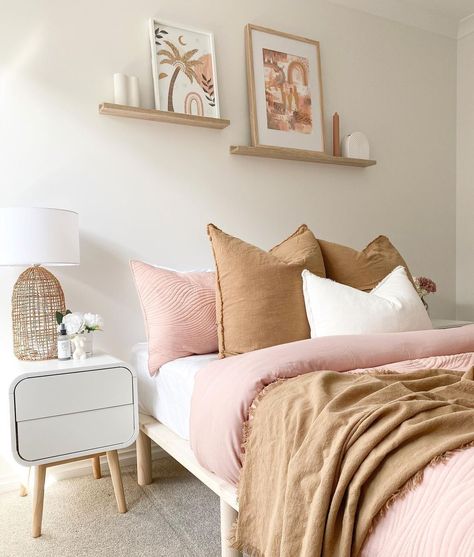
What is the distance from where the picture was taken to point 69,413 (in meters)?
1.81

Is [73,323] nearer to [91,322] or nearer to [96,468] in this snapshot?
[91,322]

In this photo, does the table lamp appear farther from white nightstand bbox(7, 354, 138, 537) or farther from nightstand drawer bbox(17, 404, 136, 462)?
nightstand drawer bbox(17, 404, 136, 462)

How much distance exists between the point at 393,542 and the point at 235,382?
2.11ft

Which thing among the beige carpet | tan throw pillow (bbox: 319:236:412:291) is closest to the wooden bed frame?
the beige carpet

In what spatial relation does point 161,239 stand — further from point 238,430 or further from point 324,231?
point 238,430

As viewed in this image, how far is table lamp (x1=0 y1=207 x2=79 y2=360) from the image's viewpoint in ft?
6.30

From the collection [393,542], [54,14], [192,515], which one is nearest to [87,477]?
[192,515]

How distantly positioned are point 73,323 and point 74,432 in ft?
1.43

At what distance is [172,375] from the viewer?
191 centimetres

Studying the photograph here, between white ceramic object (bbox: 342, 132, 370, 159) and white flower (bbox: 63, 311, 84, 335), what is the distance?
194 cm

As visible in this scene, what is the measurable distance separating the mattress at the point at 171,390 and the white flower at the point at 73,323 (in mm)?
341

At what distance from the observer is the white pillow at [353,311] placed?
1.92 metres

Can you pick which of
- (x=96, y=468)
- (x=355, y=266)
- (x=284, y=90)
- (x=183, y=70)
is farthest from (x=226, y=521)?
(x=284, y=90)

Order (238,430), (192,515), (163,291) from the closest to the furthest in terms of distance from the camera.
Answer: (238,430) < (192,515) < (163,291)
